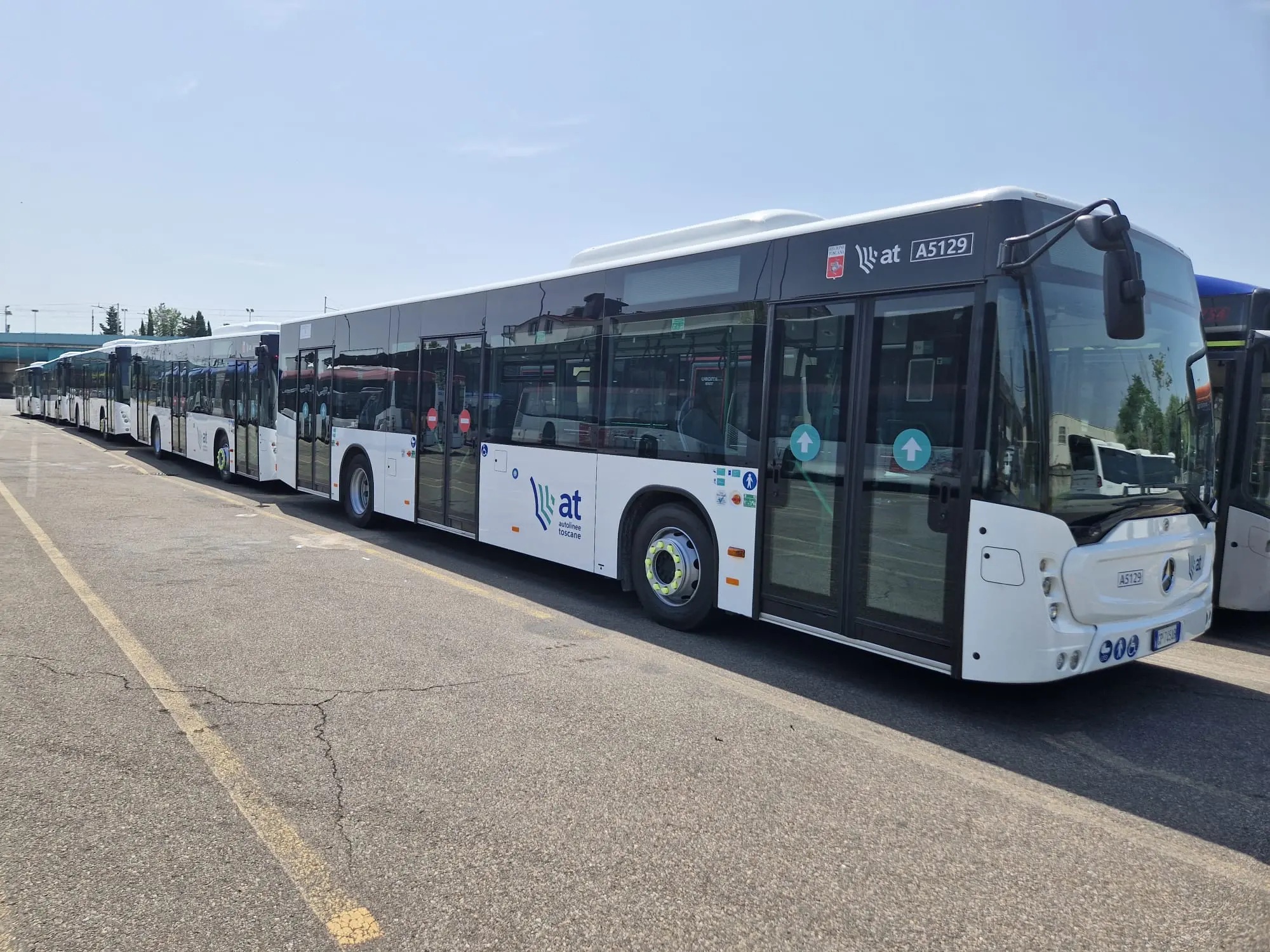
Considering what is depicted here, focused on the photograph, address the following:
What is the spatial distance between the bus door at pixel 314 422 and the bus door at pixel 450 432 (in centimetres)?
314

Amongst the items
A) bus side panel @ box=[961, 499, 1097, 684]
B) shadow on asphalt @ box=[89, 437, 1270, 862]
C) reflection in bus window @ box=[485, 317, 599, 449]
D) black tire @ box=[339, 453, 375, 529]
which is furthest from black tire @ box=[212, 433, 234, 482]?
bus side panel @ box=[961, 499, 1097, 684]

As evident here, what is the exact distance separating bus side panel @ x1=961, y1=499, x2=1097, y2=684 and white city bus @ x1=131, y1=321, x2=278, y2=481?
13.1m

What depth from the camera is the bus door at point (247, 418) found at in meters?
16.2

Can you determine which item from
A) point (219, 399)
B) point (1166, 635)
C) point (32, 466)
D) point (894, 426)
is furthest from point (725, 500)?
point (32, 466)

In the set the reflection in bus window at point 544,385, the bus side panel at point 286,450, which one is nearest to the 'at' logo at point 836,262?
the reflection in bus window at point 544,385

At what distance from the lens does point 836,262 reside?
19.3 ft

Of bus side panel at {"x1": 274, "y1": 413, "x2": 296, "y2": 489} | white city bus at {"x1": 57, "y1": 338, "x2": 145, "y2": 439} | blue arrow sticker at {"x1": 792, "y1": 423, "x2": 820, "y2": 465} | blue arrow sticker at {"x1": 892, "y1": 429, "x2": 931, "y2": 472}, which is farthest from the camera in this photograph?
white city bus at {"x1": 57, "y1": 338, "x2": 145, "y2": 439}

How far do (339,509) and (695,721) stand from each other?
424 inches

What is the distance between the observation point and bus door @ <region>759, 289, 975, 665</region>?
516 cm

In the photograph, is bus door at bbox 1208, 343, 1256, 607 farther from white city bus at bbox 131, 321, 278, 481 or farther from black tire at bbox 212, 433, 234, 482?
black tire at bbox 212, 433, 234, 482

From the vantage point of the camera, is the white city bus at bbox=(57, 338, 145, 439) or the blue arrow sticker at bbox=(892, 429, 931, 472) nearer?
the blue arrow sticker at bbox=(892, 429, 931, 472)

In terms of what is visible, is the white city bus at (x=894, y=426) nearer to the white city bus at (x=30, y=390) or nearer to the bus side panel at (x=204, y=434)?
the bus side panel at (x=204, y=434)

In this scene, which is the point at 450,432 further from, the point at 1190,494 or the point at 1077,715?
the point at 1190,494

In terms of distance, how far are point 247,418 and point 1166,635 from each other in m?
15.5
